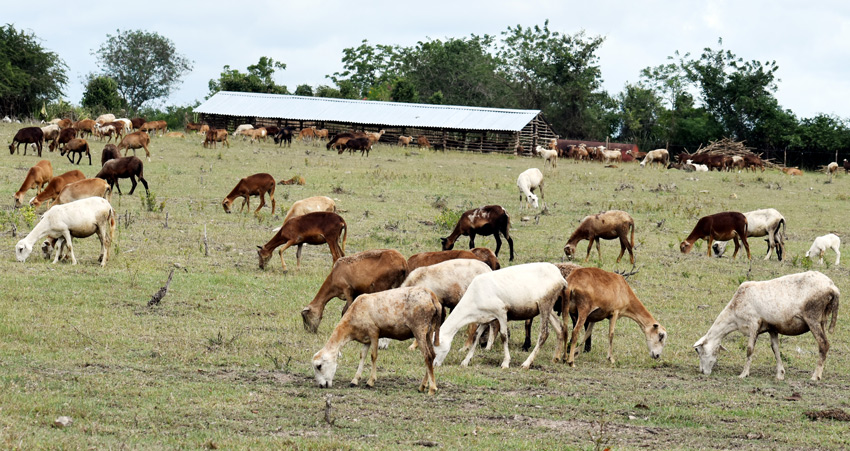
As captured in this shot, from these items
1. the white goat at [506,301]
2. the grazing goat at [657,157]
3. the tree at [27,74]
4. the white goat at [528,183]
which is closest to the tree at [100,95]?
the tree at [27,74]

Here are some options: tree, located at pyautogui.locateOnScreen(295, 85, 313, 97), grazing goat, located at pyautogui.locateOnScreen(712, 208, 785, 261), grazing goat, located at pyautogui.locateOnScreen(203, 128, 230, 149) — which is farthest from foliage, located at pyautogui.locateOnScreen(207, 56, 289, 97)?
grazing goat, located at pyautogui.locateOnScreen(712, 208, 785, 261)

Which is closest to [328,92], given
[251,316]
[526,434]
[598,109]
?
[598,109]

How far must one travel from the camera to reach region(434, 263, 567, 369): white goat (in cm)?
1095

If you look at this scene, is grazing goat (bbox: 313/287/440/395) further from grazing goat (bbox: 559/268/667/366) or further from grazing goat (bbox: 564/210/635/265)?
grazing goat (bbox: 564/210/635/265)

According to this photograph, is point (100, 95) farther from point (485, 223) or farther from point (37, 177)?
point (485, 223)

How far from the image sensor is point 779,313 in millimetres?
11477

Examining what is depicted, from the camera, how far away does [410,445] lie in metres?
8.06

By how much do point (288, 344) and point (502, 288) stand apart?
Answer: 289cm

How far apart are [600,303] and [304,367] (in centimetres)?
390

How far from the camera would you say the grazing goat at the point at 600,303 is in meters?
11.9

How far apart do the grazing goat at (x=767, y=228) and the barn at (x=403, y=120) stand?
110ft

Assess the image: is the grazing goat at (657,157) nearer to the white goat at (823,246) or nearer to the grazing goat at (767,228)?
the grazing goat at (767,228)

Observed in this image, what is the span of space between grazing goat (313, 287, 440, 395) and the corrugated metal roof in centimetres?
4594

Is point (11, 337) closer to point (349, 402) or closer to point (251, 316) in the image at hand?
point (251, 316)
